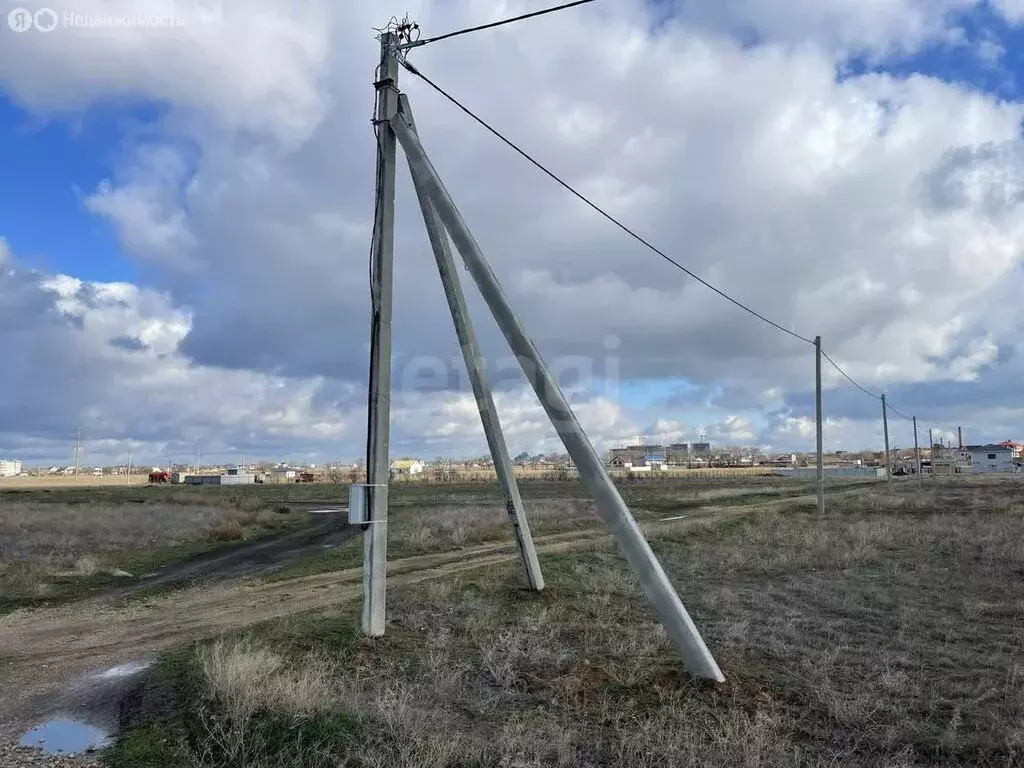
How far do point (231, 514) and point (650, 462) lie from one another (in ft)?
567

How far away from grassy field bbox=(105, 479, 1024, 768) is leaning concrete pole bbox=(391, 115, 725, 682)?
1.74 feet

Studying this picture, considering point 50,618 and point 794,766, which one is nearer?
point 794,766

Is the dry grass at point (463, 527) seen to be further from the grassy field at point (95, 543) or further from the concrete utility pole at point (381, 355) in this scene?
the concrete utility pole at point (381, 355)

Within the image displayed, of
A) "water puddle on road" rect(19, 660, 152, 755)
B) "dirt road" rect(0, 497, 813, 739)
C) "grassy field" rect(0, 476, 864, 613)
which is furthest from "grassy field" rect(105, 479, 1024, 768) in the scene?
"grassy field" rect(0, 476, 864, 613)

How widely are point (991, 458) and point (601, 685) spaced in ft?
495

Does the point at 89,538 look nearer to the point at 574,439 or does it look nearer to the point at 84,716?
the point at 84,716

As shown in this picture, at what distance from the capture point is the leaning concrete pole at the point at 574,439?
6.62 metres

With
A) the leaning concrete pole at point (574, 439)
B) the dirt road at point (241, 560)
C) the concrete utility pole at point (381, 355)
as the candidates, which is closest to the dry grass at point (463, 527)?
the dirt road at point (241, 560)

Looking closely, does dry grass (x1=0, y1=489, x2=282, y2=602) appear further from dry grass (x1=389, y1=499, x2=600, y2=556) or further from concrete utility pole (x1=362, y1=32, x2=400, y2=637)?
concrete utility pole (x1=362, y1=32, x2=400, y2=637)

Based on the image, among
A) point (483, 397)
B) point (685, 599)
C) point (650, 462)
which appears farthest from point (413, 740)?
point (650, 462)

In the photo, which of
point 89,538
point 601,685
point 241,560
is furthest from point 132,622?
point 89,538

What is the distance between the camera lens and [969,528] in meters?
22.9

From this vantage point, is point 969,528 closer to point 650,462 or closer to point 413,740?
point 413,740

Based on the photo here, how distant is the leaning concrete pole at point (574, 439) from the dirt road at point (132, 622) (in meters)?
5.37
